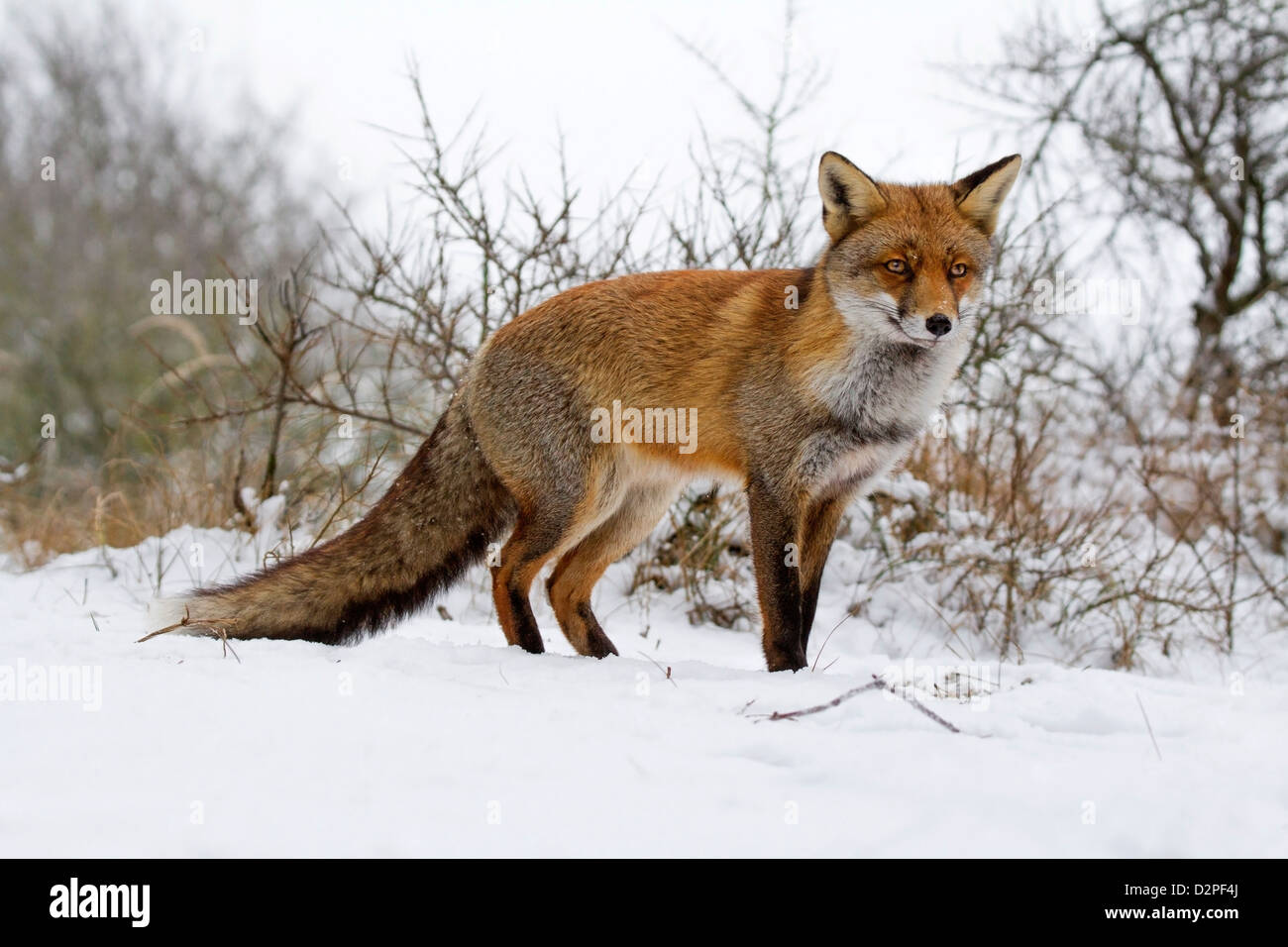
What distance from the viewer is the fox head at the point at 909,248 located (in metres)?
3.65

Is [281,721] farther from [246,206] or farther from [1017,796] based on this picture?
[246,206]

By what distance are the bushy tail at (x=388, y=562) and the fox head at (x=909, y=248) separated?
176cm

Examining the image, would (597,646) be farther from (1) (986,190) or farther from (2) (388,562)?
(1) (986,190)

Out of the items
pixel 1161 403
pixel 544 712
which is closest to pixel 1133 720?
pixel 544 712

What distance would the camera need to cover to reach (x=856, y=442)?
398 centimetres

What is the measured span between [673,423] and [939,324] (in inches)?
47.6

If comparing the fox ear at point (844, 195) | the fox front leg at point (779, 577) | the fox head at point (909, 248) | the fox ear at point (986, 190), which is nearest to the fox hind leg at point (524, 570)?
the fox front leg at point (779, 577)

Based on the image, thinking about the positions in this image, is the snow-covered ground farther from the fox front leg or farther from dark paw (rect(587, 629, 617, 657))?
dark paw (rect(587, 629, 617, 657))

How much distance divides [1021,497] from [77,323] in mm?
21503

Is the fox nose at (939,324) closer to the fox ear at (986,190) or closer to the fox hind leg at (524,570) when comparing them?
the fox ear at (986,190)

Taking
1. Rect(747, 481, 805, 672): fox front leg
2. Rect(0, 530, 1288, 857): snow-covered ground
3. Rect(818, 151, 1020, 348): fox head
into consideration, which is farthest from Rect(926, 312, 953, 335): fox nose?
Rect(0, 530, 1288, 857): snow-covered ground

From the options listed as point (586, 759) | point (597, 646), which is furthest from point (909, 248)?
point (586, 759)

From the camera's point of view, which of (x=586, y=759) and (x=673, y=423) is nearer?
(x=586, y=759)

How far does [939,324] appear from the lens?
3547mm
